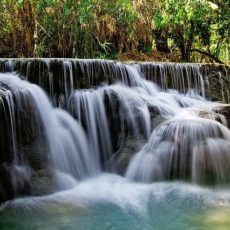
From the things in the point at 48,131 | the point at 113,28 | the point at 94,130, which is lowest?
the point at 94,130

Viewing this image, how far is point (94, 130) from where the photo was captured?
766cm

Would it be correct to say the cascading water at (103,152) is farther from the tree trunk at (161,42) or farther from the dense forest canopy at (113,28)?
the tree trunk at (161,42)

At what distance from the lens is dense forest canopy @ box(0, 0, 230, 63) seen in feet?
34.4

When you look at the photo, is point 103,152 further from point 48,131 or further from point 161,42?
point 161,42

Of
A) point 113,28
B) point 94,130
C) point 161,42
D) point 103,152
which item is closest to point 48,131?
point 94,130

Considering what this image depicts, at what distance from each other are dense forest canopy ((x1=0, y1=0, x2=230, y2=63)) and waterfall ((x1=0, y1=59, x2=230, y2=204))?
2.53 m

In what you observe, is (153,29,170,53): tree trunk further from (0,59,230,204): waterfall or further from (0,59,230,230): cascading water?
(0,59,230,204): waterfall

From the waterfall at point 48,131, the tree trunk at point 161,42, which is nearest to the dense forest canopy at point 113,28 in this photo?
the tree trunk at point 161,42

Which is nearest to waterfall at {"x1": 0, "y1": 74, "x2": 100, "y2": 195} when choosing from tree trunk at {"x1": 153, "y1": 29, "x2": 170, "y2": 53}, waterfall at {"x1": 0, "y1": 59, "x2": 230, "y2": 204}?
waterfall at {"x1": 0, "y1": 59, "x2": 230, "y2": 204}

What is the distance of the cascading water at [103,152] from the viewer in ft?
17.0

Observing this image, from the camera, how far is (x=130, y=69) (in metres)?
9.33

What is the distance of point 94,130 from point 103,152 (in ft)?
1.44

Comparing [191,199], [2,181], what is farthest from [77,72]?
Answer: [191,199]

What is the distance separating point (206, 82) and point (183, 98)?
5.04 feet
